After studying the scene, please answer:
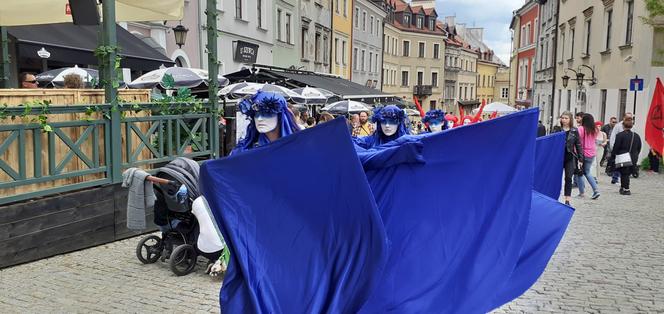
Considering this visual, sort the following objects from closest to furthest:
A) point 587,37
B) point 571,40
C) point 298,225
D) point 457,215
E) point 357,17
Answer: point 298,225 → point 457,215 → point 587,37 → point 571,40 → point 357,17

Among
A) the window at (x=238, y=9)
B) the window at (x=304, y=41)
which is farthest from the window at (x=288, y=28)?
the window at (x=238, y=9)

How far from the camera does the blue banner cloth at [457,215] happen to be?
13.2ft

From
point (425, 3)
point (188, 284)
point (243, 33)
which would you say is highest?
point (425, 3)

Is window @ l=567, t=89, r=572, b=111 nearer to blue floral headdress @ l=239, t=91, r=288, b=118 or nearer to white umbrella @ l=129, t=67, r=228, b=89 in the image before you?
white umbrella @ l=129, t=67, r=228, b=89

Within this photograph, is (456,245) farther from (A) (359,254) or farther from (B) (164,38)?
(B) (164,38)

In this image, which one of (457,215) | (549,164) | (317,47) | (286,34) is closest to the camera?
(457,215)

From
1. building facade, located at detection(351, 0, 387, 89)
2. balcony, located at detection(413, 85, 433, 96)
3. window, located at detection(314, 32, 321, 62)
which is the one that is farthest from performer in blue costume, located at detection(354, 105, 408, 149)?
balcony, located at detection(413, 85, 433, 96)

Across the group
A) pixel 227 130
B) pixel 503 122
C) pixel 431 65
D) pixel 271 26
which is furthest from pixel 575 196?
pixel 431 65

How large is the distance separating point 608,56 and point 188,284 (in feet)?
74.1

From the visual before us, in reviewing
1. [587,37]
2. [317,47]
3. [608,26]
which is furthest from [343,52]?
[608,26]

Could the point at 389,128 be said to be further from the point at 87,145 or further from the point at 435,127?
the point at 87,145

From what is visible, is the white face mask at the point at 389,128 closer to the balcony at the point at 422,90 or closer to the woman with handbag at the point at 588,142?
the woman with handbag at the point at 588,142

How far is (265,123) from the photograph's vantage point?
15.6ft

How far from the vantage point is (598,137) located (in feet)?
45.8
